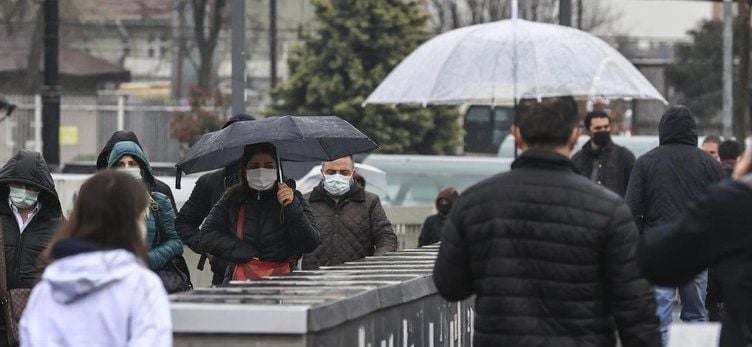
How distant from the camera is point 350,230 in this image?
36.5 ft

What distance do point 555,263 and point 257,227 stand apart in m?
3.67

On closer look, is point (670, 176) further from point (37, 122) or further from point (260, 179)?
point (37, 122)

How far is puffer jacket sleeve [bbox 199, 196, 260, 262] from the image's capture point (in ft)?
30.5

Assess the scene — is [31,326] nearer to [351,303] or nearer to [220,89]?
[351,303]

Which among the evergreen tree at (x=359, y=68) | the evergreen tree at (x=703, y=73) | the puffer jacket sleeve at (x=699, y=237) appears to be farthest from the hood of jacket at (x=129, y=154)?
the evergreen tree at (x=703, y=73)

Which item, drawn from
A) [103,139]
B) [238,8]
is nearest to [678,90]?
[103,139]

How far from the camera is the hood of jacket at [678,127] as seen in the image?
1142cm

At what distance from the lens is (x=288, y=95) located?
40.5 metres

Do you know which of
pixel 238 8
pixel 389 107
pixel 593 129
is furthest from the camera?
pixel 389 107

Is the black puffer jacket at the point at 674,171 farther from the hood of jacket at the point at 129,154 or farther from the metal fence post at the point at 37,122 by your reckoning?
the metal fence post at the point at 37,122

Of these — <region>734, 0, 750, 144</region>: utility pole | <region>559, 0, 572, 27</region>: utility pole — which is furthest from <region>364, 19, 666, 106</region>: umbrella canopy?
<region>734, 0, 750, 144</region>: utility pole

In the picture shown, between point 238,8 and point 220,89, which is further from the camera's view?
point 220,89

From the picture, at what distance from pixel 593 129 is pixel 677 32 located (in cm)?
5062

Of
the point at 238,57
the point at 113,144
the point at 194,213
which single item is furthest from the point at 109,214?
the point at 238,57
